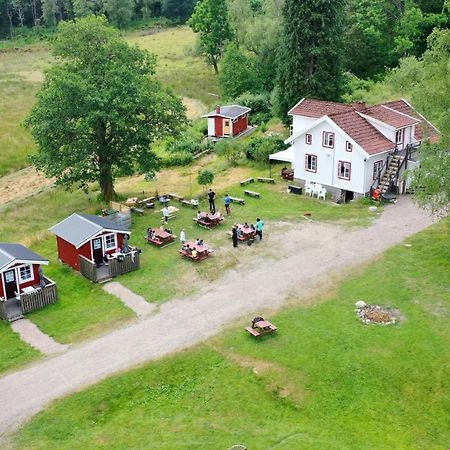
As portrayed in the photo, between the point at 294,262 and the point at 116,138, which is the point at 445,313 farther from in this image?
the point at 116,138

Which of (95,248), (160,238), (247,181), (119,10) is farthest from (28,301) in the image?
(119,10)

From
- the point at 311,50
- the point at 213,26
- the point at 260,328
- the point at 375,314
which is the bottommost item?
the point at 375,314

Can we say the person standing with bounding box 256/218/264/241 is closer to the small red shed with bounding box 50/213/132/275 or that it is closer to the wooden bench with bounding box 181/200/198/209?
the wooden bench with bounding box 181/200/198/209

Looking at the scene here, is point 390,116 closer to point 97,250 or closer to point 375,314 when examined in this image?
point 375,314

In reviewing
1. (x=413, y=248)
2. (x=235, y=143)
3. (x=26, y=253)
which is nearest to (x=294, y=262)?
(x=413, y=248)

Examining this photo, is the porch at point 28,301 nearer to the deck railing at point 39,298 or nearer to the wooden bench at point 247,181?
the deck railing at point 39,298

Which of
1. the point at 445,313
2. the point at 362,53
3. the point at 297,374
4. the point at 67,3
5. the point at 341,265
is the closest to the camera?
the point at 297,374
